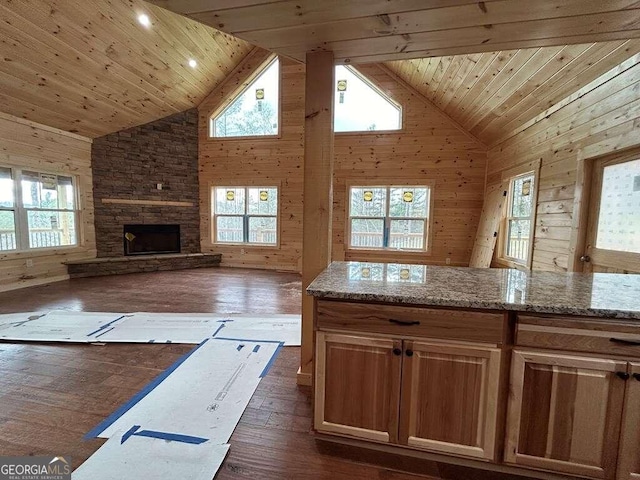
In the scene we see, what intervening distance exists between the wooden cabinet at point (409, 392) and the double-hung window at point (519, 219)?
3.42 m

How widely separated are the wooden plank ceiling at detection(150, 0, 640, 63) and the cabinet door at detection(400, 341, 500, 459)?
1626mm

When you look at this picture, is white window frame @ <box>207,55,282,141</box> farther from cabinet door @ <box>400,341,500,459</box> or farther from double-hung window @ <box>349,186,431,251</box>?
cabinet door @ <box>400,341,500,459</box>

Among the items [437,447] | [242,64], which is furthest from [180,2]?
[242,64]

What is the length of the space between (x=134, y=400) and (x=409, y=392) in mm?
1705

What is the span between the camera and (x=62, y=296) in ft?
13.9

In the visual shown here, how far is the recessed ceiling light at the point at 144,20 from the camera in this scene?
3.93m

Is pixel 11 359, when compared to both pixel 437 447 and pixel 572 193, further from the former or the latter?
pixel 572 193

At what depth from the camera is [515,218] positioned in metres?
4.58

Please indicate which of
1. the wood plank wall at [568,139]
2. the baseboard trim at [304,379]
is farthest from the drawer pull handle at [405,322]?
the wood plank wall at [568,139]

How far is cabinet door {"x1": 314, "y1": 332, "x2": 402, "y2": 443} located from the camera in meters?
1.39

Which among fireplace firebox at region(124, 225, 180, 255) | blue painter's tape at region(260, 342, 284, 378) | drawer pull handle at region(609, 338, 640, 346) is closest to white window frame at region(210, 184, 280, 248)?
fireplace firebox at region(124, 225, 180, 255)

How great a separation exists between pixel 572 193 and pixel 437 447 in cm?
314

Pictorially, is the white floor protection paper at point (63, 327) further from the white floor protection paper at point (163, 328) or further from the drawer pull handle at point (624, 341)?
the drawer pull handle at point (624, 341)

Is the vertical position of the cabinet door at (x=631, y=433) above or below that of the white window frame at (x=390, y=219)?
below
